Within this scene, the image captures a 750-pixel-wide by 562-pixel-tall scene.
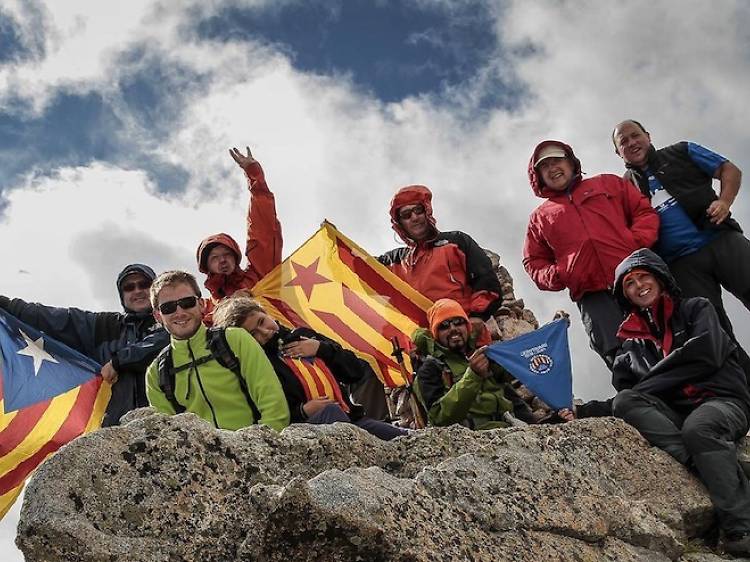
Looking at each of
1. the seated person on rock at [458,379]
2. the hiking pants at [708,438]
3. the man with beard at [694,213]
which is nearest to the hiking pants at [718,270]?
the man with beard at [694,213]

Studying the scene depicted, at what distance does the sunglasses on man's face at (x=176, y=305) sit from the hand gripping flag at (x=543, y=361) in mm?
3512

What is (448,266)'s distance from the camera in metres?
11.0

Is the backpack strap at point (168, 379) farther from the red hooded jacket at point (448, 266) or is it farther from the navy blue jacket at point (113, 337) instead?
the red hooded jacket at point (448, 266)

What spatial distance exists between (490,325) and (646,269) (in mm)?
4186

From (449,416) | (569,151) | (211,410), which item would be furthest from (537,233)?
(211,410)

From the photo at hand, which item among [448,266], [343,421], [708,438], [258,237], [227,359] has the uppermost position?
[258,237]

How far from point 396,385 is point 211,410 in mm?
4699

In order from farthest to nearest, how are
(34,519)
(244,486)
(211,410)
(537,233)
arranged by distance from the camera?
(537,233) → (211,410) → (244,486) → (34,519)

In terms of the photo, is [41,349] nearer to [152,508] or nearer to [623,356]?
[152,508]

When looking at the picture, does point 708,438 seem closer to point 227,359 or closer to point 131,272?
point 227,359

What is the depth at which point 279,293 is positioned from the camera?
478 inches

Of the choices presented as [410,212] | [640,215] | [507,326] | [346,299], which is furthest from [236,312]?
[507,326]

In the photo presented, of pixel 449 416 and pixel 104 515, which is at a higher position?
pixel 449 416

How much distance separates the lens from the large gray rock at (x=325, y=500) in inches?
155
